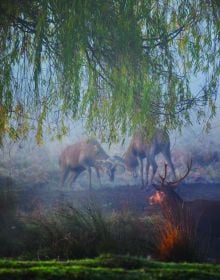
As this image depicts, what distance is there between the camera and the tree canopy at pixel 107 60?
218 inches

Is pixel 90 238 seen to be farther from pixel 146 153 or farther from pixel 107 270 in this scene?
pixel 146 153

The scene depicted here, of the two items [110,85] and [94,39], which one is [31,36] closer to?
[94,39]

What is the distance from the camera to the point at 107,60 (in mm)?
6266

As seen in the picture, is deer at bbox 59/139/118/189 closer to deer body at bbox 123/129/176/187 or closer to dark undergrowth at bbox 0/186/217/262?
deer body at bbox 123/129/176/187

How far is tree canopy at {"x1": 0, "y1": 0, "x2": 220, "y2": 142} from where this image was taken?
218 inches

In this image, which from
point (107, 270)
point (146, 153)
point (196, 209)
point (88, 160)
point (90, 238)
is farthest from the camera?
point (88, 160)

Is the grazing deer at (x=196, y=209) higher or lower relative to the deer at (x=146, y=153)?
lower

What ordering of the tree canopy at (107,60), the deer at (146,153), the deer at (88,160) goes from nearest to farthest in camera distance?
the tree canopy at (107,60) < the deer at (146,153) < the deer at (88,160)

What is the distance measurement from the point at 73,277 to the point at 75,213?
3.90 m

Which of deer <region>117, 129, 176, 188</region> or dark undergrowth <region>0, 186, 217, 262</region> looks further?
deer <region>117, 129, 176, 188</region>

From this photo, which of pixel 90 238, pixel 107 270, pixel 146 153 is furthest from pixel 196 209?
pixel 146 153

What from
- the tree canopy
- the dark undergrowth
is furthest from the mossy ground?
the tree canopy

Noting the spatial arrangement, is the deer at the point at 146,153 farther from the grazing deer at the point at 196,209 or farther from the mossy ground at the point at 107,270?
the mossy ground at the point at 107,270

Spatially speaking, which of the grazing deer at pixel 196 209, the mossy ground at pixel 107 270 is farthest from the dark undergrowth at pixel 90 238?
the mossy ground at pixel 107 270
